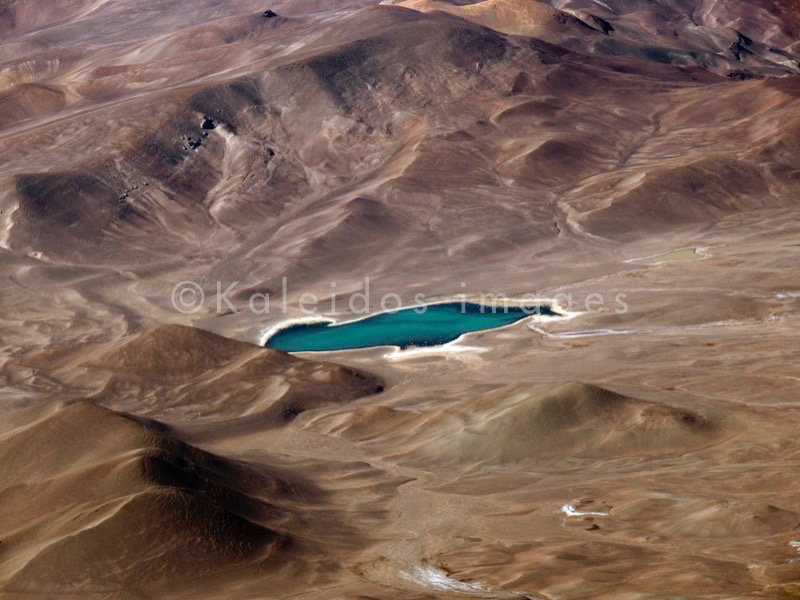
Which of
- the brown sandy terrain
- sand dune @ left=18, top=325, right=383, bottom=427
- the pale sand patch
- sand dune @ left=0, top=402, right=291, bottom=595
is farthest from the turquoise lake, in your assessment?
sand dune @ left=0, top=402, right=291, bottom=595

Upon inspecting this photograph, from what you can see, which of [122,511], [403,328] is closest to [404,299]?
[403,328]

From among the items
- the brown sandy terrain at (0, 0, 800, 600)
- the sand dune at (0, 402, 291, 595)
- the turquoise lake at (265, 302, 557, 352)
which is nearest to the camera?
the sand dune at (0, 402, 291, 595)

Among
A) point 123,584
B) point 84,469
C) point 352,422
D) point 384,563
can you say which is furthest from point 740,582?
point 352,422

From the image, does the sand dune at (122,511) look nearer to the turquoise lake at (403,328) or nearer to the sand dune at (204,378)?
the sand dune at (204,378)

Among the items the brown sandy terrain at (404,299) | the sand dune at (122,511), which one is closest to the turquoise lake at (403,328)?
the brown sandy terrain at (404,299)

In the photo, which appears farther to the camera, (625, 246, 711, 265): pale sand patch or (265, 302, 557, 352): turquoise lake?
(625, 246, 711, 265): pale sand patch

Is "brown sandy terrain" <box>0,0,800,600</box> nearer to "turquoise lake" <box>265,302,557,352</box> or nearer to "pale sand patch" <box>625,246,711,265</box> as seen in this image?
"pale sand patch" <box>625,246,711,265</box>

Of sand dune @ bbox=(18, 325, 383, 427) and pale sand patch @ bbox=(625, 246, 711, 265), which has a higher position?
sand dune @ bbox=(18, 325, 383, 427)
